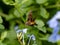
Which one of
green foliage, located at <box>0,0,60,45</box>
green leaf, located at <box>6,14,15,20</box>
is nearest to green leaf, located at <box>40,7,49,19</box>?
green foliage, located at <box>0,0,60,45</box>

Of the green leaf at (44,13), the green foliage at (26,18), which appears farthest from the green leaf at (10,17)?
the green leaf at (44,13)

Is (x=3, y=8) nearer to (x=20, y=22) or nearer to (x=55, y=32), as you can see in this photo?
(x=20, y=22)

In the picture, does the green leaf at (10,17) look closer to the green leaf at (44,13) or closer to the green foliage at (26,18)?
the green foliage at (26,18)

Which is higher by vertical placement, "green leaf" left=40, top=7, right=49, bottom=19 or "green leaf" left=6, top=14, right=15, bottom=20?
"green leaf" left=40, top=7, right=49, bottom=19

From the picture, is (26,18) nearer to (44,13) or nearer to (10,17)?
(44,13)

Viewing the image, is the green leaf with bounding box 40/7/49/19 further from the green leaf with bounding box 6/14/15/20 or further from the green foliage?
the green leaf with bounding box 6/14/15/20

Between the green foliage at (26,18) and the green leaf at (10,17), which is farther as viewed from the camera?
the green leaf at (10,17)

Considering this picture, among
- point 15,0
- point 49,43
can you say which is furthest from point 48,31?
point 15,0

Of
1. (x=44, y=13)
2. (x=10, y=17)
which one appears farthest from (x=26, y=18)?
(x=10, y=17)

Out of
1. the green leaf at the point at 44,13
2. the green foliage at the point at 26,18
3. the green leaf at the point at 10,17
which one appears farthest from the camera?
the green leaf at the point at 10,17
